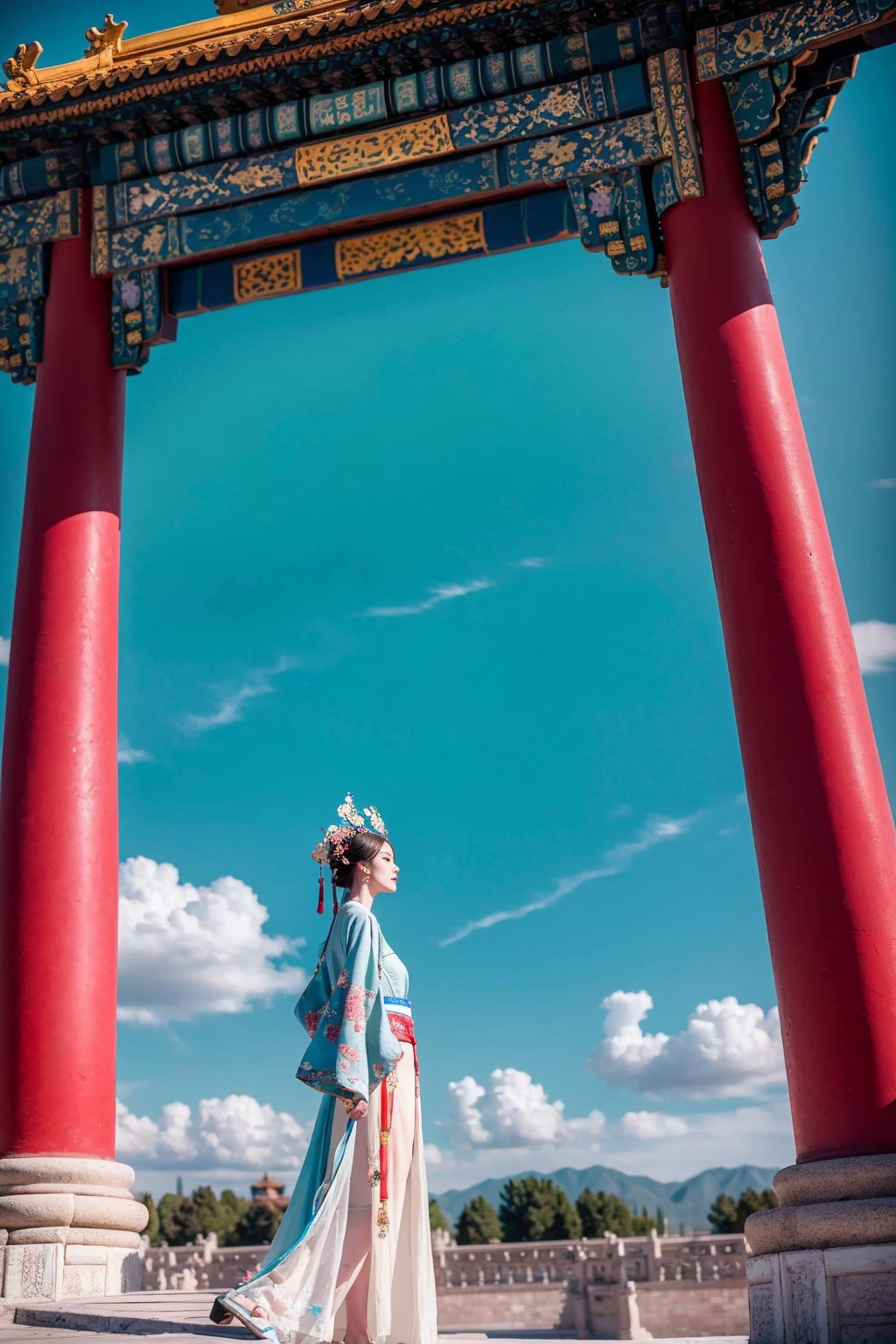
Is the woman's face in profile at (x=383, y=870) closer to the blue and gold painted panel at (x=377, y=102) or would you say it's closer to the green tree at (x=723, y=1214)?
the blue and gold painted panel at (x=377, y=102)

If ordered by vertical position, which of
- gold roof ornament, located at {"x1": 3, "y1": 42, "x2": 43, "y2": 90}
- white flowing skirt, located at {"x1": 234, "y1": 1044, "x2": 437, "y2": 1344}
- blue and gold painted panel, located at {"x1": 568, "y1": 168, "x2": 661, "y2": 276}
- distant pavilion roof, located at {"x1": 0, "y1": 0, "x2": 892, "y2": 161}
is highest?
gold roof ornament, located at {"x1": 3, "y1": 42, "x2": 43, "y2": 90}

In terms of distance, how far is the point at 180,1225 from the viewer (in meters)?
54.8

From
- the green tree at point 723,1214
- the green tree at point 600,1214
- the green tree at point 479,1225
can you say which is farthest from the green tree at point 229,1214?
the green tree at point 723,1214

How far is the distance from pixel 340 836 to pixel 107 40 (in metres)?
7.67

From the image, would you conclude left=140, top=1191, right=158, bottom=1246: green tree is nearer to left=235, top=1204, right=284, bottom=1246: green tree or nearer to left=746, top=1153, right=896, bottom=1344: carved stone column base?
left=235, top=1204, right=284, bottom=1246: green tree

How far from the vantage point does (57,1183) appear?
762 centimetres

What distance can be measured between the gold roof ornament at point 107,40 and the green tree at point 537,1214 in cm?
4922

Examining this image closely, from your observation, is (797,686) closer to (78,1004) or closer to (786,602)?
(786,602)

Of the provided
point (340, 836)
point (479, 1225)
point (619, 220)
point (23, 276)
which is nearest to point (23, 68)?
point (23, 276)

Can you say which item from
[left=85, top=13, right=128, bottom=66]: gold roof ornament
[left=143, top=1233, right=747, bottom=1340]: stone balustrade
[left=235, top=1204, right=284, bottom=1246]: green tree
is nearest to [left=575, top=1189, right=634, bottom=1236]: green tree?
[left=235, top=1204, right=284, bottom=1246]: green tree

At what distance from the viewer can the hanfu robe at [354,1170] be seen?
518 centimetres

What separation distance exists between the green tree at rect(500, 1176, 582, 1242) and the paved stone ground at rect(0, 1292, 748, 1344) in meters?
48.7

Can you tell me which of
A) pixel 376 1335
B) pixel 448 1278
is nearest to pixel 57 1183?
pixel 376 1335

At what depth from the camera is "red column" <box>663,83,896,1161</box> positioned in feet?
21.2
